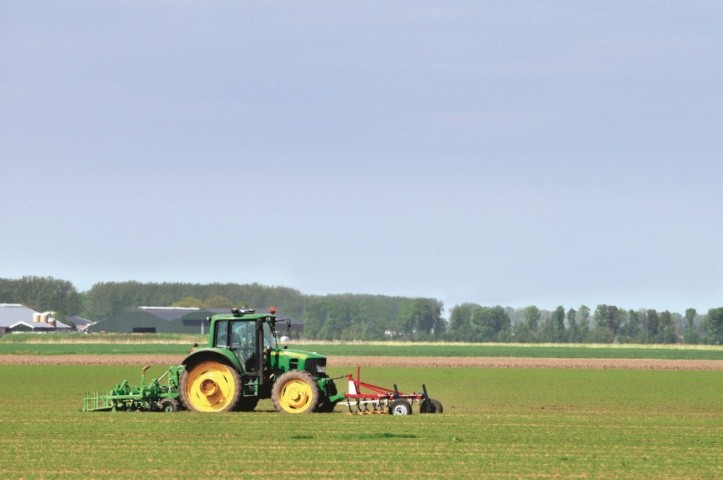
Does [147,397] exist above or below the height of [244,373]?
below

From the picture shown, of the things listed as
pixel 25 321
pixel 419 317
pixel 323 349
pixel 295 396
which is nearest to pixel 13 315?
pixel 25 321

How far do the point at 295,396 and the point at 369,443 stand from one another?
6.20m

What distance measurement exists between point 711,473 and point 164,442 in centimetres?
964

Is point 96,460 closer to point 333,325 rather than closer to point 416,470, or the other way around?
point 416,470

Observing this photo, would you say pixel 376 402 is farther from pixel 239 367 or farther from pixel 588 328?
pixel 588 328

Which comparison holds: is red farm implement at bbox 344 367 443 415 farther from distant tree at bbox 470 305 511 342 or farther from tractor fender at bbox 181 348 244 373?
distant tree at bbox 470 305 511 342

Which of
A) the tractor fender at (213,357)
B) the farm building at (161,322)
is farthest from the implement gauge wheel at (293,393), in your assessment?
the farm building at (161,322)

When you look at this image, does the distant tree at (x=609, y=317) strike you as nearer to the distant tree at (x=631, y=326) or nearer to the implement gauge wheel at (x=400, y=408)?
the distant tree at (x=631, y=326)

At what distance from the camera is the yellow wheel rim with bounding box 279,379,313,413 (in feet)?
92.2

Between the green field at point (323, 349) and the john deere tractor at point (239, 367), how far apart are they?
183 ft

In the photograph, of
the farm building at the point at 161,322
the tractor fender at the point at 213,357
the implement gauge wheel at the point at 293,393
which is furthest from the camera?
the farm building at the point at 161,322

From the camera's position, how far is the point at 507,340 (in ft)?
525

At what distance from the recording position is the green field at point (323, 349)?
315 ft

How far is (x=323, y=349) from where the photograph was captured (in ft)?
355
